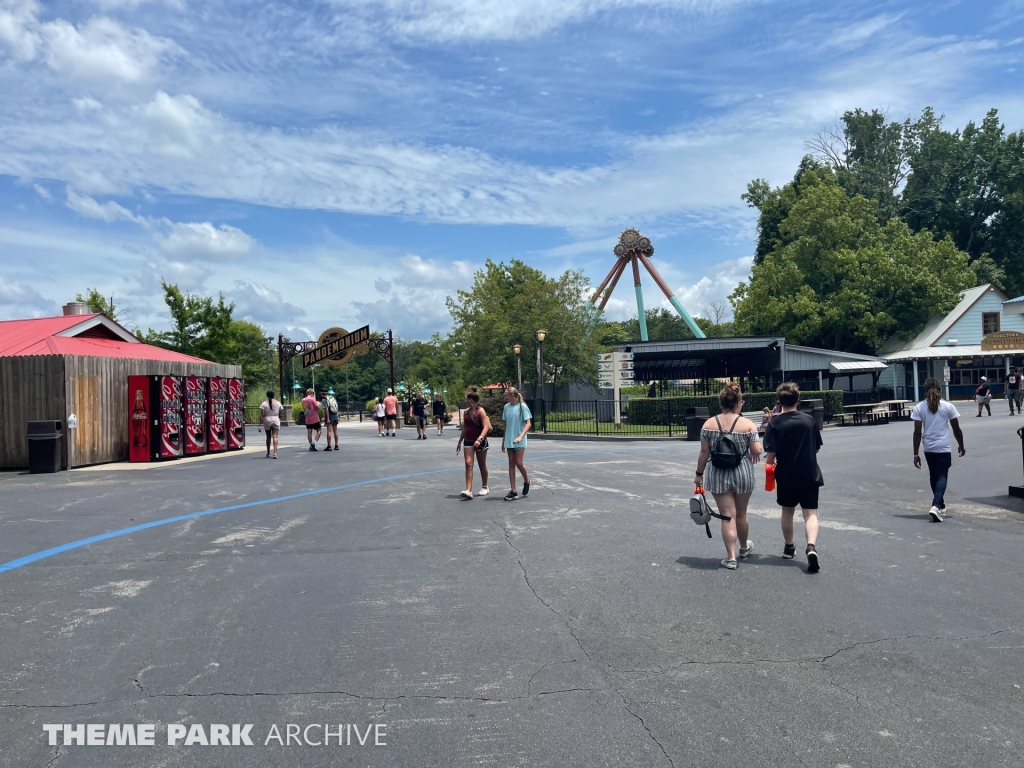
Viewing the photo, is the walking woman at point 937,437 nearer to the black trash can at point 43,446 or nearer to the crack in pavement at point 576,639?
the crack in pavement at point 576,639

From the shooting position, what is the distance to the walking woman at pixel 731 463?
7.26m

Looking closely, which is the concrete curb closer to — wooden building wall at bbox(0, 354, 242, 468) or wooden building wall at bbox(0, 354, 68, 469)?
wooden building wall at bbox(0, 354, 242, 468)

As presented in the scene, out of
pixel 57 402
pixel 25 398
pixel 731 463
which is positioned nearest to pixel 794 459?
pixel 731 463

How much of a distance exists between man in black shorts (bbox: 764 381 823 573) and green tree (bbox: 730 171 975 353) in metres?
41.7

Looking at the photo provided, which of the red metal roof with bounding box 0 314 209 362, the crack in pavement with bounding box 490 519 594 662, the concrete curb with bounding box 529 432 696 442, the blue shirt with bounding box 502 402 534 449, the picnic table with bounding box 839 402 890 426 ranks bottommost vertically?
the crack in pavement with bounding box 490 519 594 662

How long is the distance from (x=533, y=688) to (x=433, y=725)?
0.70 meters

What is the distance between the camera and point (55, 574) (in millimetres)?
7566

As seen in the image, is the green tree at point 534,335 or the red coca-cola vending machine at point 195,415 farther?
the green tree at point 534,335

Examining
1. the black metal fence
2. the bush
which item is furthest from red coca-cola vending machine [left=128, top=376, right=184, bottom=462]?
the bush

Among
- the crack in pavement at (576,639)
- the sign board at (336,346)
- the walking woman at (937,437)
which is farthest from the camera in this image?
the sign board at (336,346)

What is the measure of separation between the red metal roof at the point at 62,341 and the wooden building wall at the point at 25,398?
0.85 metres

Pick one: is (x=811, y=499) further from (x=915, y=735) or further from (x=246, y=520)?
(x=246, y=520)

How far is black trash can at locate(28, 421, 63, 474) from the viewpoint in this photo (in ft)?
56.8

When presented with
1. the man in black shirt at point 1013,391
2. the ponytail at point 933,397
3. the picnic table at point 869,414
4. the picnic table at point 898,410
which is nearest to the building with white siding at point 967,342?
the picnic table at point 898,410
